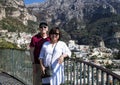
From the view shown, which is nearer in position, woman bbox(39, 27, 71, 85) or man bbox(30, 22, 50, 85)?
woman bbox(39, 27, 71, 85)

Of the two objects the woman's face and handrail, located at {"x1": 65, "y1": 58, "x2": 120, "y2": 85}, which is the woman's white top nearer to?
the woman's face

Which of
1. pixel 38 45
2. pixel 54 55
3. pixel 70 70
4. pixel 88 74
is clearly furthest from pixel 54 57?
pixel 70 70

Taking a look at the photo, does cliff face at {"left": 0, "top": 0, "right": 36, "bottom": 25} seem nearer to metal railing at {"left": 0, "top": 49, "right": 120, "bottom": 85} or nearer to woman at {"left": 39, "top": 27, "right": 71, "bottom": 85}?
metal railing at {"left": 0, "top": 49, "right": 120, "bottom": 85}

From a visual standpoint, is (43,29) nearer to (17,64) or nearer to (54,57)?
(54,57)

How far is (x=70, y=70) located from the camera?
20.1ft

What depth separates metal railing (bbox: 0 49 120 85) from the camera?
162 inches

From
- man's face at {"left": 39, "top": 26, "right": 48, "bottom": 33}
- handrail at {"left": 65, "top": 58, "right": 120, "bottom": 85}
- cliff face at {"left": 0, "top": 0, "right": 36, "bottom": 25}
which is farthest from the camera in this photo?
cliff face at {"left": 0, "top": 0, "right": 36, "bottom": 25}

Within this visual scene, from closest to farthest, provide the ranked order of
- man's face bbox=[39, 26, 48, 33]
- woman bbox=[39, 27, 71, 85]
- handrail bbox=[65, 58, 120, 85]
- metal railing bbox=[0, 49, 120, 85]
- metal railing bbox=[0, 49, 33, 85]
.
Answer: handrail bbox=[65, 58, 120, 85] → metal railing bbox=[0, 49, 120, 85] → woman bbox=[39, 27, 71, 85] → man's face bbox=[39, 26, 48, 33] → metal railing bbox=[0, 49, 33, 85]

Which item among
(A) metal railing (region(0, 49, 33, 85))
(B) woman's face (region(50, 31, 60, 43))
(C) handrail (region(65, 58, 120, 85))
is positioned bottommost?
(A) metal railing (region(0, 49, 33, 85))

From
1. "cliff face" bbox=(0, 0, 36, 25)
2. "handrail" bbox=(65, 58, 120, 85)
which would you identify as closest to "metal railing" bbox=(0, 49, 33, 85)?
"handrail" bbox=(65, 58, 120, 85)

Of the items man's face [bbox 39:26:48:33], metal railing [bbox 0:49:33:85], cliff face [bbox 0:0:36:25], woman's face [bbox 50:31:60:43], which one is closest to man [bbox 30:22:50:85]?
man's face [bbox 39:26:48:33]

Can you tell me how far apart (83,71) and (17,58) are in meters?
5.29

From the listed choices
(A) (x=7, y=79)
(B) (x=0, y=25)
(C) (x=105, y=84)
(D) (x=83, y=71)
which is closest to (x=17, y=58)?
(A) (x=7, y=79)

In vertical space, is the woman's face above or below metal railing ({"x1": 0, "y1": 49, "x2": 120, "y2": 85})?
above
